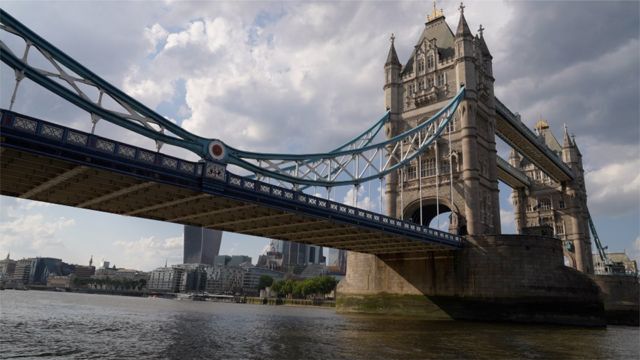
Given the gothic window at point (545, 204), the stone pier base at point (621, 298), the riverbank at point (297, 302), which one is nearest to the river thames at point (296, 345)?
the stone pier base at point (621, 298)

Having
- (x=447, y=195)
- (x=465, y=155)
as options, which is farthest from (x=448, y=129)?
(x=447, y=195)

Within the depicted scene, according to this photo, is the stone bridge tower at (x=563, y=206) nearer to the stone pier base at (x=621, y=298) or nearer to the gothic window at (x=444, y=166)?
the stone pier base at (x=621, y=298)

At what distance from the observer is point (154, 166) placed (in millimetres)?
21703

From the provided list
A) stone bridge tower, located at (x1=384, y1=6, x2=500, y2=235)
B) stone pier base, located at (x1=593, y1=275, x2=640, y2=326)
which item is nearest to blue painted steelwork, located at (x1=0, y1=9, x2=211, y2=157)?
stone bridge tower, located at (x1=384, y1=6, x2=500, y2=235)

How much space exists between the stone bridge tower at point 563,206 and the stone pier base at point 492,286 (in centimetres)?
3184

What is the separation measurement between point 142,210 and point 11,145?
11357mm

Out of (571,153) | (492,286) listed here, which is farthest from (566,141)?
(492,286)

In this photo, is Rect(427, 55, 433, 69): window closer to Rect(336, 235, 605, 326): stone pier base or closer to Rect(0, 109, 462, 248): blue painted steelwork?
Rect(336, 235, 605, 326): stone pier base

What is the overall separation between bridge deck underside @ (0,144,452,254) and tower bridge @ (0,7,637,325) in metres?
0.13

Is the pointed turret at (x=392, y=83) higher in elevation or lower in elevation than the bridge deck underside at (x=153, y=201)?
higher

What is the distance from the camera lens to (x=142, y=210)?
28.5 m

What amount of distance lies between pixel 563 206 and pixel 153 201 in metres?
67.8

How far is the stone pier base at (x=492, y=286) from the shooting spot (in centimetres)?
3700

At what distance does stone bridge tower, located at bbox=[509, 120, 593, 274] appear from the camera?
70188 millimetres
